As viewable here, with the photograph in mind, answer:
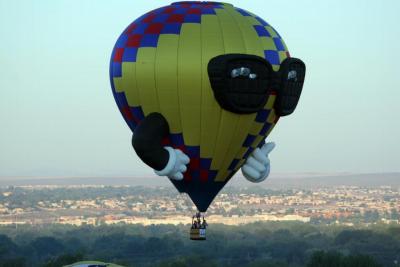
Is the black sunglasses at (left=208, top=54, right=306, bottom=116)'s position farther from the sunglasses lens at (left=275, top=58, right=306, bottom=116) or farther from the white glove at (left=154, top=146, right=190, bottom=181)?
the white glove at (left=154, top=146, right=190, bottom=181)

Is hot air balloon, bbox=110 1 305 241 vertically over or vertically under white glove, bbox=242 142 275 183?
over

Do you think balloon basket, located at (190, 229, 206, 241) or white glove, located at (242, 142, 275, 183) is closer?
balloon basket, located at (190, 229, 206, 241)

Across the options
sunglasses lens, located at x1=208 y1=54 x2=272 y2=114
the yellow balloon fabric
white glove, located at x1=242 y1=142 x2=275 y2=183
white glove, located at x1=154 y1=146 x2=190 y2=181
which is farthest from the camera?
white glove, located at x1=242 y1=142 x2=275 y2=183

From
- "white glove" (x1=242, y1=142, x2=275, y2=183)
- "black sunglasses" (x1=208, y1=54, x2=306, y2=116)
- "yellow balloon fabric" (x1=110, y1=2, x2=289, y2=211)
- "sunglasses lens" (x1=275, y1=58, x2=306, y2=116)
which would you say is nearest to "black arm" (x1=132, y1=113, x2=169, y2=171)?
"yellow balloon fabric" (x1=110, y1=2, x2=289, y2=211)

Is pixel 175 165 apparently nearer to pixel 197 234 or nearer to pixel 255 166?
pixel 197 234

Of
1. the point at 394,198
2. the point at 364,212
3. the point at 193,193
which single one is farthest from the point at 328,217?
the point at 193,193
